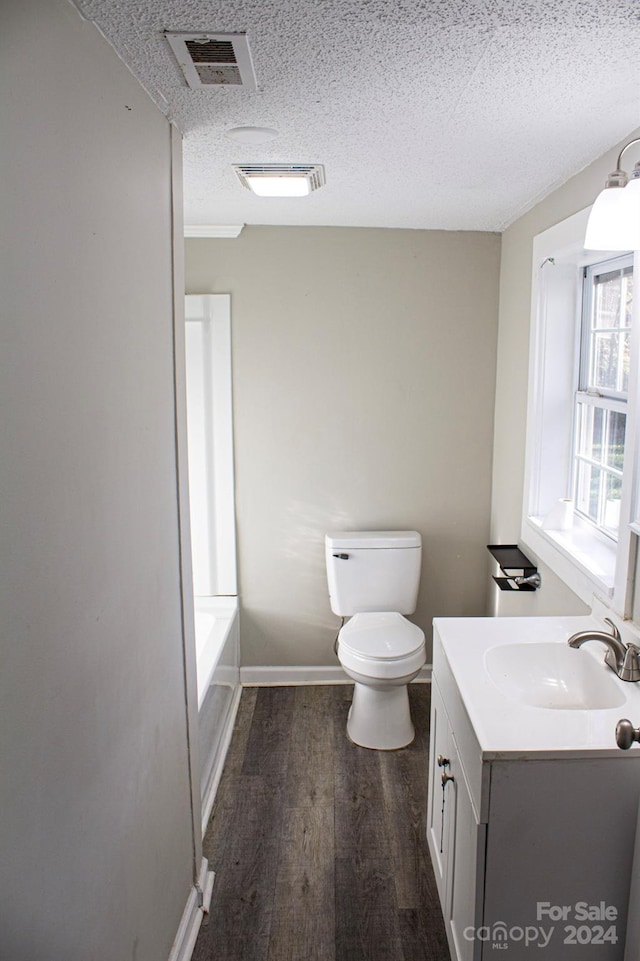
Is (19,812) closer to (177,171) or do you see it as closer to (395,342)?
(177,171)

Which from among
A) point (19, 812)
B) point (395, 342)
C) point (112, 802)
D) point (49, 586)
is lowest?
point (112, 802)

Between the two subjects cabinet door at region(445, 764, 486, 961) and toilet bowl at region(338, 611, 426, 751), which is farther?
toilet bowl at region(338, 611, 426, 751)

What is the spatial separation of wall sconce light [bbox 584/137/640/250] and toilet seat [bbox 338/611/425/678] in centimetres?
192

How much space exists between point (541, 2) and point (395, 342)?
2.28m


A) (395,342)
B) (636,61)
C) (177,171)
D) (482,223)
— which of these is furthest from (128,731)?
(482,223)

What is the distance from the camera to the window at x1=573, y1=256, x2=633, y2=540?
7.75 ft

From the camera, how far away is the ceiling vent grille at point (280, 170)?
7.64 ft

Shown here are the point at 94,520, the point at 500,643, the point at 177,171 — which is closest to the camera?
the point at 94,520

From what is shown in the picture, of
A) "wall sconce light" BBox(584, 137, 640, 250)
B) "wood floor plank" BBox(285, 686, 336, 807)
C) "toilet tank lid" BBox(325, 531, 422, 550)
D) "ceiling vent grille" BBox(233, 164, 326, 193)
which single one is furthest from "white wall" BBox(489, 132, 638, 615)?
"wood floor plank" BBox(285, 686, 336, 807)

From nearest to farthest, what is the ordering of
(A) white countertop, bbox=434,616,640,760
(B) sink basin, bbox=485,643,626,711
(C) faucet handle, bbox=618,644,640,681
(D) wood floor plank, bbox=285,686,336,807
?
(A) white countertop, bbox=434,616,640,760 < (C) faucet handle, bbox=618,644,640,681 < (B) sink basin, bbox=485,643,626,711 < (D) wood floor plank, bbox=285,686,336,807

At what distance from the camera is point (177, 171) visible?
196cm

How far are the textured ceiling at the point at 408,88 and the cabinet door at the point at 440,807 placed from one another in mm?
1643

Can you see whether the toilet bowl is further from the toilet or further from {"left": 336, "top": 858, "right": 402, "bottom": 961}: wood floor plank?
{"left": 336, "top": 858, "right": 402, "bottom": 961}: wood floor plank

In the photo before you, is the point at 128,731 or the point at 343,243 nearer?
the point at 128,731
